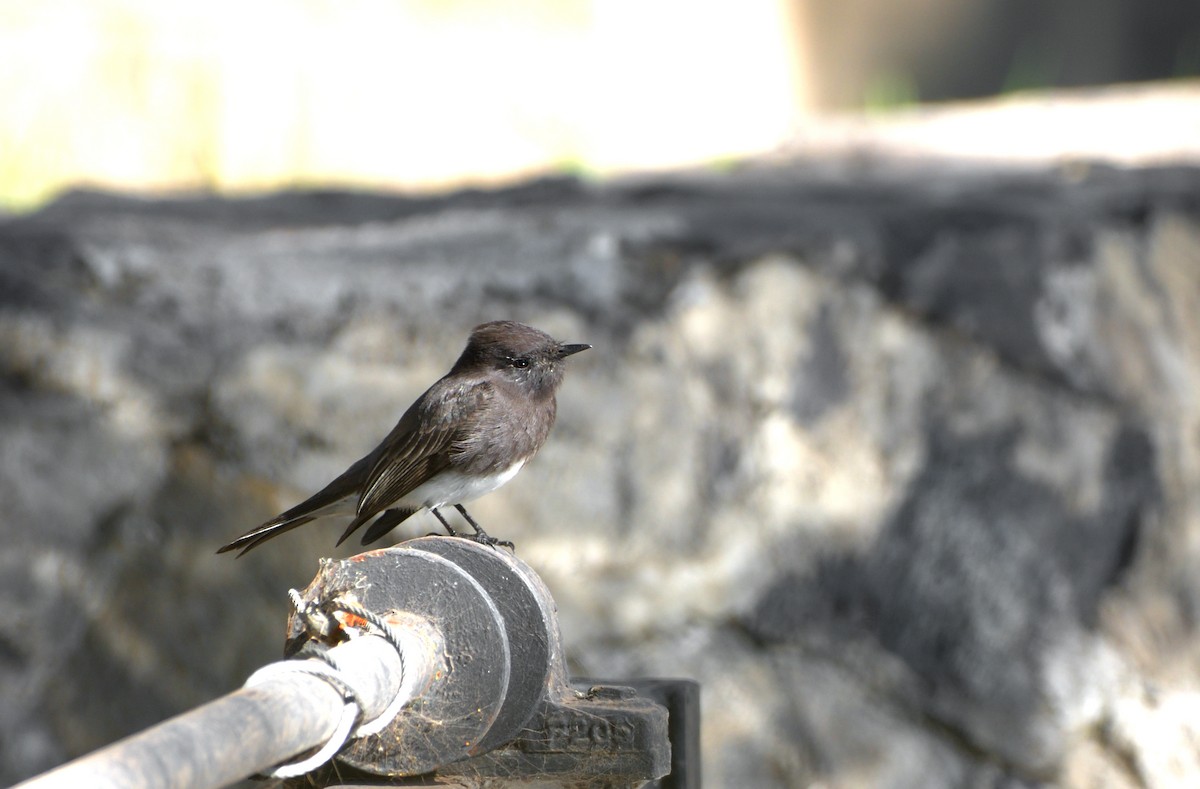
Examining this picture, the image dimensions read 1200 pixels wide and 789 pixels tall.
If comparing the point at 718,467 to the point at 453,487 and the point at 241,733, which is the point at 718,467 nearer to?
the point at 453,487

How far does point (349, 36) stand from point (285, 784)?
5165mm

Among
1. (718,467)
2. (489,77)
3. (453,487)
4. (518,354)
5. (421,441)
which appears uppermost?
(489,77)

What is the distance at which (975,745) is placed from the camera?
10.7 ft

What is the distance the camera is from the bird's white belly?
227cm

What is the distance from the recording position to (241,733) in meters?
1.12

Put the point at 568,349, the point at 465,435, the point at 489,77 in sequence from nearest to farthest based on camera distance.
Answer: the point at 568,349 < the point at 465,435 < the point at 489,77

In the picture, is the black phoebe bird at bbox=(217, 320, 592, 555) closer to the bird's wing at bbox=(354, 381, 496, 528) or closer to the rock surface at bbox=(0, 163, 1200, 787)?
the bird's wing at bbox=(354, 381, 496, 528)

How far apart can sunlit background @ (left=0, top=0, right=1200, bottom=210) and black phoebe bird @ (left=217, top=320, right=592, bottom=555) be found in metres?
2.84

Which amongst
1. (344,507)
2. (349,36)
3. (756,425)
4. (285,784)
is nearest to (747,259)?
(756,425)

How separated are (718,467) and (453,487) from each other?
108 centimetres

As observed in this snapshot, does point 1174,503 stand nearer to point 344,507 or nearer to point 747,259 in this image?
point 747,259

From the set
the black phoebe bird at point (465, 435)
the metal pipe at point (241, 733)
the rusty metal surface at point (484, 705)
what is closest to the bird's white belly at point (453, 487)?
the black phoebe bird at point (465, 435)

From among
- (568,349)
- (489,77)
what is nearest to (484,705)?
(568,349)

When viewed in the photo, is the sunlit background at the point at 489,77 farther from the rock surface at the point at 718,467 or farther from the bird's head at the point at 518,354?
the bird's head at the point at 518,354
